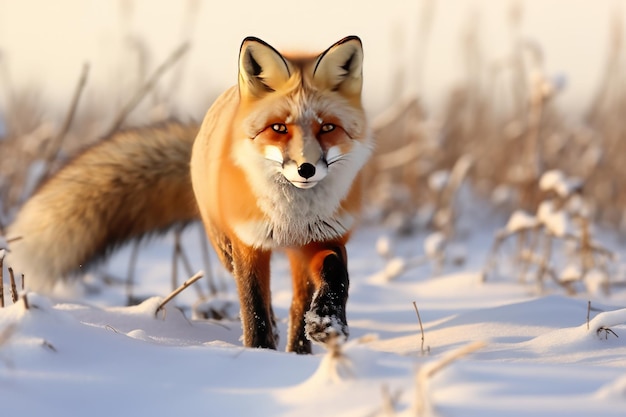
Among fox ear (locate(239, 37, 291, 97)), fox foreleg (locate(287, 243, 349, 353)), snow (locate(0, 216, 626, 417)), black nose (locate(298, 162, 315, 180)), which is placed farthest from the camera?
fox ear (locate(239, 37, 291, 97))

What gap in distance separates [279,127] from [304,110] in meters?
0.10

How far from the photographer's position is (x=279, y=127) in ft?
8.34

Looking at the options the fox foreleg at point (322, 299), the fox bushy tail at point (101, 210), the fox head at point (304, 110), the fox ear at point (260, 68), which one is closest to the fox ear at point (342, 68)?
the fox head at point (304, 110)

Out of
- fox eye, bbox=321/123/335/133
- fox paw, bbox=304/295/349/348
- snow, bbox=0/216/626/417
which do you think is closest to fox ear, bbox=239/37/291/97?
fox eye, bbox=321/123/335/133

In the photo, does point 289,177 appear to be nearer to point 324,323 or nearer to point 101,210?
point 324,323

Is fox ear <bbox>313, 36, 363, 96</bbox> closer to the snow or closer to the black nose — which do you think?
the black nose

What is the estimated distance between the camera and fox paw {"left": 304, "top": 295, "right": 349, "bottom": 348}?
2477mm

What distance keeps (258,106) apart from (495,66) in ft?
20.3

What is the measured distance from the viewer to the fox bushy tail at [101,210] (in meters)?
3.74

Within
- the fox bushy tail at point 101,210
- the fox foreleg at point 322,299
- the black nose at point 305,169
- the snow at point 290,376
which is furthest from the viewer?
the fox bushy tail at point 101,210

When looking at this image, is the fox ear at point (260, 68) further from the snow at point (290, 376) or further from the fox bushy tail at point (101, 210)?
the fox bushy tail at point (101, 210)

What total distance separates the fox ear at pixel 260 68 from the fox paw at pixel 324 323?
73cm

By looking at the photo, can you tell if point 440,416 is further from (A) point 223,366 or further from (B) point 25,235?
(B) point 25,235

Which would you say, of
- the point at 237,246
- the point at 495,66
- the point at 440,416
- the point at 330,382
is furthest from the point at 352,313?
the point at 495,66
